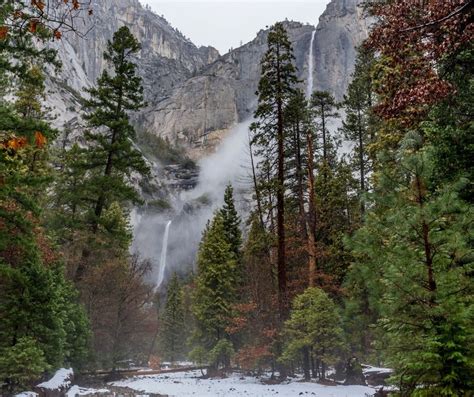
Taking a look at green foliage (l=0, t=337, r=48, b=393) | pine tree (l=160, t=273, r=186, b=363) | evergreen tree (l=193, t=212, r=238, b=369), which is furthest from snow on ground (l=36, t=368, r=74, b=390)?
pine tree (l=160, t=273, r=186, b=363)

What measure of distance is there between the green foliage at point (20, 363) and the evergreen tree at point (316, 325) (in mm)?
10624

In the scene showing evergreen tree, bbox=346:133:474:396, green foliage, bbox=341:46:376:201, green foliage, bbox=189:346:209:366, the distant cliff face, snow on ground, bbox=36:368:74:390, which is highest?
the distant cliff face

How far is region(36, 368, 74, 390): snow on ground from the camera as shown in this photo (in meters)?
13.6

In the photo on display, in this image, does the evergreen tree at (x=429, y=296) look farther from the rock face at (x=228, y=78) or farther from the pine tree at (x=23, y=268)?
the rock face at (x=228, y=78)

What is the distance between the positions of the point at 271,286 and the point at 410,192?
1984cm

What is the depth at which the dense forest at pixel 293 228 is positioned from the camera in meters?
6.15

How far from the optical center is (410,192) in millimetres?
6938

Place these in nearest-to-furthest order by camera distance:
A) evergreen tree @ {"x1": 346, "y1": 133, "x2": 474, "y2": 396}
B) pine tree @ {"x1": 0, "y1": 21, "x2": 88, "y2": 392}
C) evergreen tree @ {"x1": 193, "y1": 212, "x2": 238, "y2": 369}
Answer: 1. evergreen tree @ {"x1": 346, "y1": 133, "x2": 474, "y2": 396}
2. pine tree @ {"x1": 0, "y1": 21, "x2": 88, "y2": 392}
3. evergreen tree @ {"x1": 193, "y1": 212, "x2": 238, "y2": 369}

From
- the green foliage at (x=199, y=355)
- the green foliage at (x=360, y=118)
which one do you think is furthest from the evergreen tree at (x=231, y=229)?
the green foliage at (x=360, y=118)

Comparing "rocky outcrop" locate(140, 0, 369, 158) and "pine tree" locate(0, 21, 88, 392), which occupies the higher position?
"rocky outcrop" locate(140, 0, 369, 158)

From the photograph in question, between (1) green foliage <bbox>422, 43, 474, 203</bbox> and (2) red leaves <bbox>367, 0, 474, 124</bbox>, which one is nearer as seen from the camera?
(2) red leaves <bbox>367, 0, 474, 124</bbox>

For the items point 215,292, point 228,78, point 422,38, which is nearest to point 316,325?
point 215,292

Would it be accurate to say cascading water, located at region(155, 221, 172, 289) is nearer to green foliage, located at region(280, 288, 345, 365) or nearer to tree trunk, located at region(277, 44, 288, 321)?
tree trunk, located at region(277, 44, 288, 321)

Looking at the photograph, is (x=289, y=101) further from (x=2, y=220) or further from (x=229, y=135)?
(x=229, y=135)
